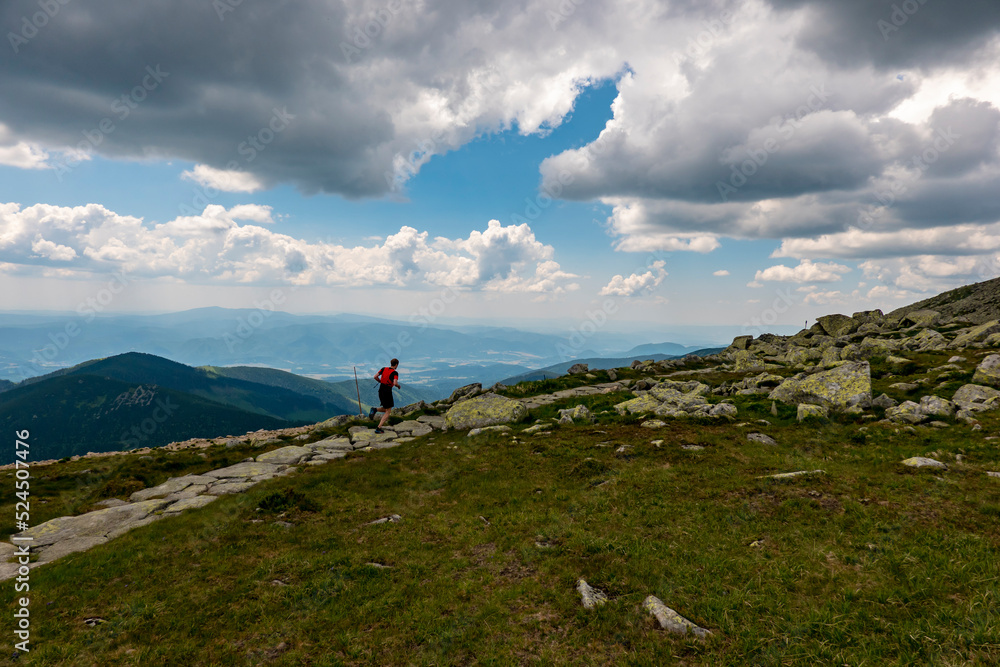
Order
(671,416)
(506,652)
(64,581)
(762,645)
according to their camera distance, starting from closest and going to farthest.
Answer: (762,645), (506,652), (64,581), (671,416)

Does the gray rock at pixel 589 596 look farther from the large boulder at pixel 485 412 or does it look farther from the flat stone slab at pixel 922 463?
the large boulder at pixel 485 412

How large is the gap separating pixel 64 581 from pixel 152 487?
10147 mm

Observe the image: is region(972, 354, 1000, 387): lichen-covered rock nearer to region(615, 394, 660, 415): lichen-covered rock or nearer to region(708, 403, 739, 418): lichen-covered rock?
region(708, 403, 739, 418): lichen-covered rock

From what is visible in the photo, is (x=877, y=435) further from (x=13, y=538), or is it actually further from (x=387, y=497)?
(x=13, y=538)

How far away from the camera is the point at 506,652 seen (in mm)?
Answer: 7648

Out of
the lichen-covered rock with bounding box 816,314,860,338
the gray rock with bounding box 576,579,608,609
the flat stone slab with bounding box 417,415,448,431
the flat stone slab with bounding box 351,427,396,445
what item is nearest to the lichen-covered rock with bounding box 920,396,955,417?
the gray rock with bounding box 576,579,608,609

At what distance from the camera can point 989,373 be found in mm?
22062

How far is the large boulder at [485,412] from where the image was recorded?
2678 cm

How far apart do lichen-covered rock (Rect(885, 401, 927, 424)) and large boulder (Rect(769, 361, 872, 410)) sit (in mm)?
1220

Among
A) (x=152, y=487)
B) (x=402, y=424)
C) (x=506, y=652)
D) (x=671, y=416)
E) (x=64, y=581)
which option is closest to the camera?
(x=506, y=652)

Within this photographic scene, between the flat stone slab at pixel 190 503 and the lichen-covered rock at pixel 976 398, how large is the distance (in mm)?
32926

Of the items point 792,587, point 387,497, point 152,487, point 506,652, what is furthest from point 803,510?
point 152,487

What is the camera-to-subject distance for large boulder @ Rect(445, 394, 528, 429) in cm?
2678

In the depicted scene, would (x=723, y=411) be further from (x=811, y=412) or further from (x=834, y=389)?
(x=834, y=389)
